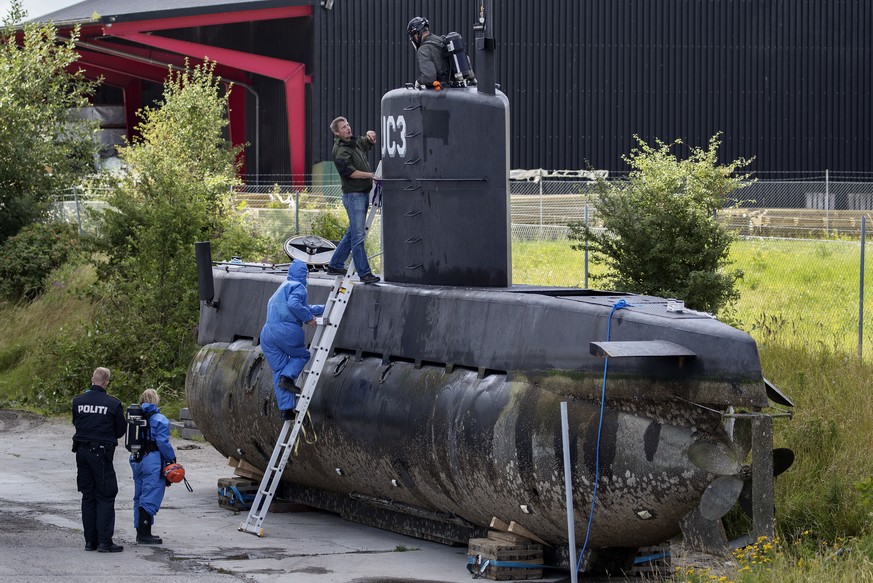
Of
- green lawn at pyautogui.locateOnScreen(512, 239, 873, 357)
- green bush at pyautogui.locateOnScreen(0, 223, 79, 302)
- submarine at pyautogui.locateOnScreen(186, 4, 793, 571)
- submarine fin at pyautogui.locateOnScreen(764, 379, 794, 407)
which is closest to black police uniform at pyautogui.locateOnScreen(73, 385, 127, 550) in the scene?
submarine at pyautogui.locateOnScreen(186, 4, 793, 571)

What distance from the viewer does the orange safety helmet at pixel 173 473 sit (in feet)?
40.7

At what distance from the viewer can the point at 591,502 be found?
1008cm

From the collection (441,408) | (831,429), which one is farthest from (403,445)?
(831,429)

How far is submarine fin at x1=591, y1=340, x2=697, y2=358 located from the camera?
941 centimetres

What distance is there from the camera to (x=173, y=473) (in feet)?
40.8

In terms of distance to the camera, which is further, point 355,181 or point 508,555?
point 355,181

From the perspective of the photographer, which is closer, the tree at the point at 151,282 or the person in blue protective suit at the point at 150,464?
the person in blue protective suit at the point at 150,464

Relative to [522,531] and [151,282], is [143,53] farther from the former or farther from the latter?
[522,531]

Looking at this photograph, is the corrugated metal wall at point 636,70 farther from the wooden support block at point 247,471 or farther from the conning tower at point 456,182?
the conning tower at point 456,182

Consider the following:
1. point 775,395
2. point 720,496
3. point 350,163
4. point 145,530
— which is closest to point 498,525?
point 720,496

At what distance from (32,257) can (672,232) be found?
17.6 meters

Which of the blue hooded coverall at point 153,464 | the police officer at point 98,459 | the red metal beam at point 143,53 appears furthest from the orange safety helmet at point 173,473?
the red metal beam at point 143,53

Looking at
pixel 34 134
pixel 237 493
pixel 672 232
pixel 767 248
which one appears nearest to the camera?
pixel 237 493

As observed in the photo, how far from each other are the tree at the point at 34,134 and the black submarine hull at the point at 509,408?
1965cm
